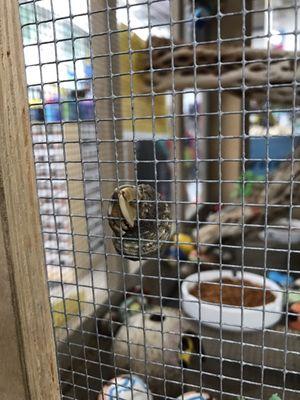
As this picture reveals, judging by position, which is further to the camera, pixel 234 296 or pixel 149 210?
pixel 234 296

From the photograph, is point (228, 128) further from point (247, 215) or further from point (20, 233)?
point (20, 233)

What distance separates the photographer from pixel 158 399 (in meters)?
0.82

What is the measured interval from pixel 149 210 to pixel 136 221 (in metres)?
0.04

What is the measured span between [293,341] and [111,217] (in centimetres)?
65

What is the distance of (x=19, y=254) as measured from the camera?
1.78 feet

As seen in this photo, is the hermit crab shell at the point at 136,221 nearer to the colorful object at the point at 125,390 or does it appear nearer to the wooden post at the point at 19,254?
the wooden post at the point at 19,254

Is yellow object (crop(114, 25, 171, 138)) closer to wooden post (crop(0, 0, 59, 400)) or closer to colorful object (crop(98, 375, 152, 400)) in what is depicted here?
wooden post (crop(0, 0, 59, 400))

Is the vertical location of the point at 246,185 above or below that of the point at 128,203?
below

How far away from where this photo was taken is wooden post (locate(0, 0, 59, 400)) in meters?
0.50

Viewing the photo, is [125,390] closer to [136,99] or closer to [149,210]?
[149,210]

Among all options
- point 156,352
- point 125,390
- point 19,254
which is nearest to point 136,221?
point 19,254

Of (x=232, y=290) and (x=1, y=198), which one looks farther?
(x=232, y=290)

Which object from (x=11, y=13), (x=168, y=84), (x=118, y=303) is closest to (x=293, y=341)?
(x=118, y=303)

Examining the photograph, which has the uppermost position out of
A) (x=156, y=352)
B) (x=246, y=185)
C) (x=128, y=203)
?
(x=128, y=203)
